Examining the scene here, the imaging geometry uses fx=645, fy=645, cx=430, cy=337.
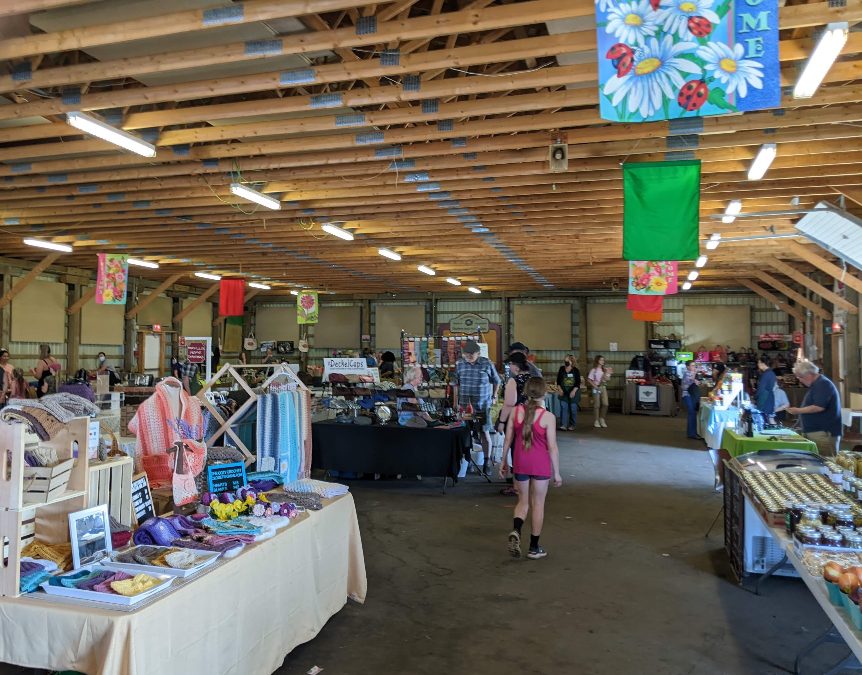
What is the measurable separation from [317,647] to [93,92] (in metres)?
5.47

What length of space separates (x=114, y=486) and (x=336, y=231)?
841 cm

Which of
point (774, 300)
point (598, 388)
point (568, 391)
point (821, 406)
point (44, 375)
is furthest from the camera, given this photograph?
point (774, 300)

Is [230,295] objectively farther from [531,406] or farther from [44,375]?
[531,406]

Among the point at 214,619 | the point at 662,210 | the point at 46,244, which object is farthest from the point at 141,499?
the point at 46,244

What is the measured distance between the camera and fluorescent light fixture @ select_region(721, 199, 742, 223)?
9170 mm

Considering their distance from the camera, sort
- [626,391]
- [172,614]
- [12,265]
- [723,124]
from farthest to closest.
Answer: [626,391] → [12,265] → [723,124] → [172,614]

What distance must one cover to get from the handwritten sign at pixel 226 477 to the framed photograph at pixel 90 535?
99cm

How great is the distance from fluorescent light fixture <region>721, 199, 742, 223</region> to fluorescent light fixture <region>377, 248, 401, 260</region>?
256 inches

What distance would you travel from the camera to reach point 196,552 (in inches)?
119

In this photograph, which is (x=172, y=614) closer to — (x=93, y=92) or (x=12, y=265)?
(x=93, y=92)

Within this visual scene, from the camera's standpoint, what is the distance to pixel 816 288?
13.6 m

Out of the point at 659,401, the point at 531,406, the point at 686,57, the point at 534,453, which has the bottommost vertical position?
the point at 659,401

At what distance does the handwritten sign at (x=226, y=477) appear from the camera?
3.99 m

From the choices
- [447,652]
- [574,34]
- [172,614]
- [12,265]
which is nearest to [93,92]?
[574,34]
